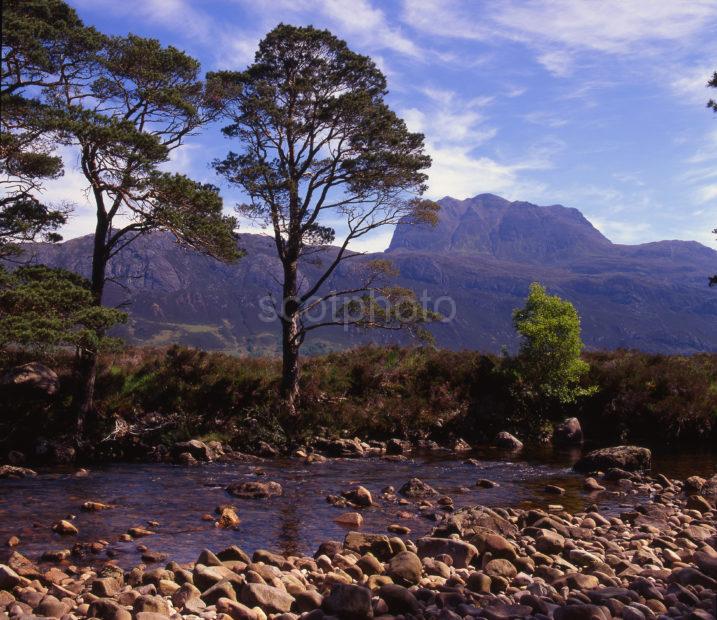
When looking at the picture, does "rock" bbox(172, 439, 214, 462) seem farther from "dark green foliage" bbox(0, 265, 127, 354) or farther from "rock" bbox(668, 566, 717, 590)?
"rock" bbox(668, 566, 717, 590)

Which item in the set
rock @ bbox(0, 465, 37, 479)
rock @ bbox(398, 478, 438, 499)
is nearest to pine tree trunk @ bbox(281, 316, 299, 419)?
rock @ bbox(398, 478, 438, 499)

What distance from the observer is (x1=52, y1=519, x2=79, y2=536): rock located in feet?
31.9

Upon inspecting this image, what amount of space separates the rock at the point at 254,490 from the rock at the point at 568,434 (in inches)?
497

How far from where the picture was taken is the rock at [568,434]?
72.2ft

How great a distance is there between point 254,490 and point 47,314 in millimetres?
6731

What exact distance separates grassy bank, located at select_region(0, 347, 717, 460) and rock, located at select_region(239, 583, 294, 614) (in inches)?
488

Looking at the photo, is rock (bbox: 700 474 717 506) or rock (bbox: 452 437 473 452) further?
rock (bbox: 452 437 473 452)

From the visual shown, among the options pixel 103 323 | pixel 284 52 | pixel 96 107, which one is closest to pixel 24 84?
pixel 96 107

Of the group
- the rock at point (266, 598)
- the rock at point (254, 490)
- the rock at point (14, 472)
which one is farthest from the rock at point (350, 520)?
the rock at point (14, 472)

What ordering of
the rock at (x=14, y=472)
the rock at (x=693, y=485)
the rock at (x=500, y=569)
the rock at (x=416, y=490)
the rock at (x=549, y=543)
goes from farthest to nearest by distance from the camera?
the rock at (x=14, y=472) → the rock at (x=693, y=485) → the rock at (x=416, y=490) → the rock at (x=549, y=543) → the rock at (x=500, y=569)

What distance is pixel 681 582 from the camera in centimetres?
732

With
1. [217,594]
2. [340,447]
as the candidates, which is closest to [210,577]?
[217,594]

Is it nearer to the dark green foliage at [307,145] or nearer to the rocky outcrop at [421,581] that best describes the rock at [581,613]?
the rocky outcrop at [421,581]

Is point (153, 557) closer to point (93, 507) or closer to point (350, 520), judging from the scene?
point (93, 507)
